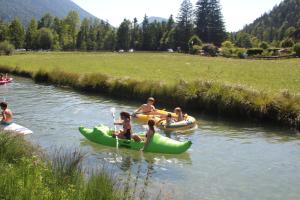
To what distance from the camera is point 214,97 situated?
1941cm

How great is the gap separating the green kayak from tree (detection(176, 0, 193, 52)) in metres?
79.0

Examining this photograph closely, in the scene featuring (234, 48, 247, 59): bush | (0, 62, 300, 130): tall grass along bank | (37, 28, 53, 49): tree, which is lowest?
(0, 62, 300, 130): tall grass along bank

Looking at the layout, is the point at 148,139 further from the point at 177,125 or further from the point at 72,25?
the point at 72,25

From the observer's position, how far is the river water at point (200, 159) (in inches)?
384

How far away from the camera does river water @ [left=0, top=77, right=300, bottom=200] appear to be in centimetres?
977

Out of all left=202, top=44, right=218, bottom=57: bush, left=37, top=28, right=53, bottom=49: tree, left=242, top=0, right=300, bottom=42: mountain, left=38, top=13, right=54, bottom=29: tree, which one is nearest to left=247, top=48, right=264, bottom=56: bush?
left=202, top=44, right=218, bottom=57: bush

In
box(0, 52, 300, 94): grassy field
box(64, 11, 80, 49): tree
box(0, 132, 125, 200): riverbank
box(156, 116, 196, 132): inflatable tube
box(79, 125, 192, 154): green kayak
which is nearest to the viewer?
box(0, 132, 125, 200): riverbank

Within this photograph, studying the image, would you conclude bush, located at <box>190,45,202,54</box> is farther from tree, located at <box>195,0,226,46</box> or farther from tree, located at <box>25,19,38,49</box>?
tree, located at <box>25,19,38,49</box>

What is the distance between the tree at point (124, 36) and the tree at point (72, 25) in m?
12.2

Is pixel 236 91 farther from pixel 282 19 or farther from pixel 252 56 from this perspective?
pixel 282 19

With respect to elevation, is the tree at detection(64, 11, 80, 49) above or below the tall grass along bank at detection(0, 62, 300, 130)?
above

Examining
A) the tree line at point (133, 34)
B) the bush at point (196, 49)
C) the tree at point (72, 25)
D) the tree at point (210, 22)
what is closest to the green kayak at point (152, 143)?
the bush at point (196, 49)

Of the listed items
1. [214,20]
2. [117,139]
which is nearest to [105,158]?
[117,139]

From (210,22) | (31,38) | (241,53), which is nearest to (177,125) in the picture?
(241,53)
